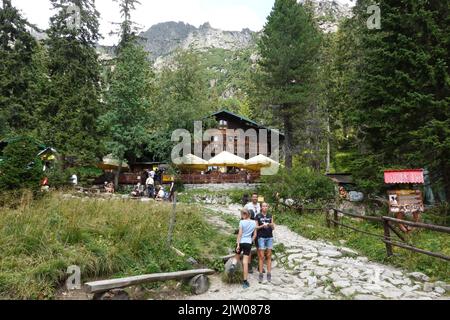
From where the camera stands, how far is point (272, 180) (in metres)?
21.1

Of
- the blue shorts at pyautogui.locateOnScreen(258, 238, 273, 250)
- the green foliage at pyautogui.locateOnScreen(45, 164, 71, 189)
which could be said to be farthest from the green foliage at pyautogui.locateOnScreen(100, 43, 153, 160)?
the blue shorts at pyautogui.locateOnScreen(258, 238, 273, 250)

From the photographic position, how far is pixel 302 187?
19078 millimetres

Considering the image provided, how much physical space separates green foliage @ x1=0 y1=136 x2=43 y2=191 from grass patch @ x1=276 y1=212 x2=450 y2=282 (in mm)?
9623

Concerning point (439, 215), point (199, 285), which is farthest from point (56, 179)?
point (439, 215)

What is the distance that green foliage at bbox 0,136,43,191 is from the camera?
→ 1098cm

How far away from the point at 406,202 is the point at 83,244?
1052 centimetres

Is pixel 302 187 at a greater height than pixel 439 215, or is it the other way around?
pixel 302 187

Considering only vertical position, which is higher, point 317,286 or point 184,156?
point 184,156

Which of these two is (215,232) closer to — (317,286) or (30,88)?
(317,286)

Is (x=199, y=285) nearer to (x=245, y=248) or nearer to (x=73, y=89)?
(x=245, y=248)

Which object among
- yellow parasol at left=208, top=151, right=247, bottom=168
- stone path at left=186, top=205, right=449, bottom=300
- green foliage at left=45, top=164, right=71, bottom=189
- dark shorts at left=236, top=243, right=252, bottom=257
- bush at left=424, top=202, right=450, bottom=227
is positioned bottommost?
stone path at left=186, top=205, right=449, bottom=300

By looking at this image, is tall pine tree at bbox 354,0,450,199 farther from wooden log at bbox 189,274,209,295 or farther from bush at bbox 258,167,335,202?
wooden log at bbox 189,274,209,295
